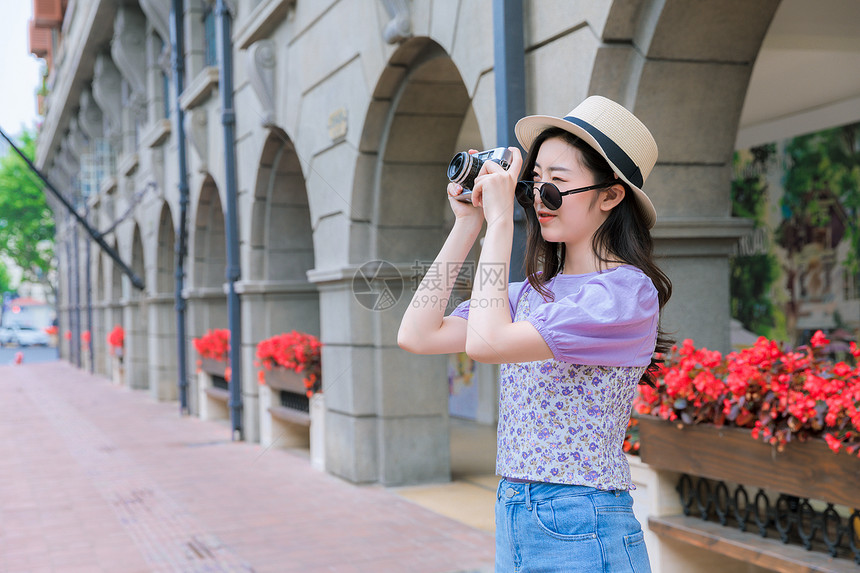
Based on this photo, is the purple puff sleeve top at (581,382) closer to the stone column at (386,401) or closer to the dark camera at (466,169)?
the dark camera at (466,169)

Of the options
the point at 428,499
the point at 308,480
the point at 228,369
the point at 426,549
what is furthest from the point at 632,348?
the point at 228,369

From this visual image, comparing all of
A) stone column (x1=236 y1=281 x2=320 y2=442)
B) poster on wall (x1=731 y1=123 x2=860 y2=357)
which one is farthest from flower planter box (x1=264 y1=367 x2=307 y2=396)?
poster on wall (x1=731 y1=123 x2=860 y2=357)

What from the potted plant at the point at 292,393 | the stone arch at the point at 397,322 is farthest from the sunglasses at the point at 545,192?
the potted plant at the point at 292,393

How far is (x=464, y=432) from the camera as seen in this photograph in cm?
1092

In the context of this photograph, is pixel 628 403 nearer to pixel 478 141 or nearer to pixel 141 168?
pixel 478 141

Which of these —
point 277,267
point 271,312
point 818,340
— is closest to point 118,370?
point 271,312

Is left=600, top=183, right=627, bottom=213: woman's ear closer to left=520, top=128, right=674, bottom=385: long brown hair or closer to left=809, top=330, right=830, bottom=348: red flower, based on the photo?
left=520, top=128, right=674, bottom=385: long brown hair

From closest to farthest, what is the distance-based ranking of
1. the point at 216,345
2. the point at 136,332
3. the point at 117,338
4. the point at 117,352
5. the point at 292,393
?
the point at 292,393 < the point at 216,345 < the point at 136,332 < the point at 117,338 < the point at 117,352

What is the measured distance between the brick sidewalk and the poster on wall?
4.32m

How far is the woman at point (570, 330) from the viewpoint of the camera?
179 centimetres

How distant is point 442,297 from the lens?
6.66 feet

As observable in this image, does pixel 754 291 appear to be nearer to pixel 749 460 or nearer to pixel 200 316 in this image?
pixel 749 460

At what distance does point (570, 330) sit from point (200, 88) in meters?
10.9

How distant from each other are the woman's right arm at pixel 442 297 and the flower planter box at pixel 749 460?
1.84 meters
